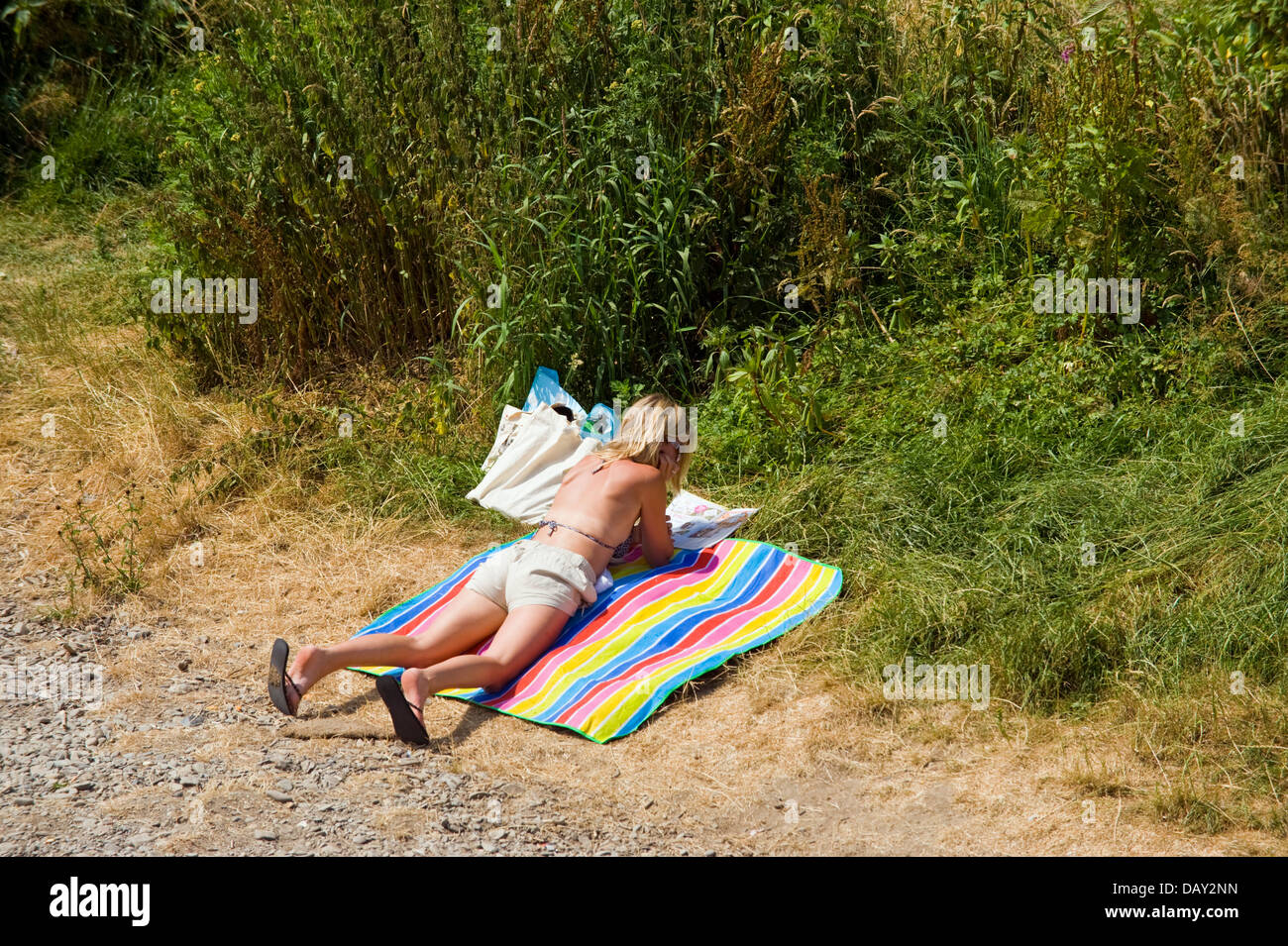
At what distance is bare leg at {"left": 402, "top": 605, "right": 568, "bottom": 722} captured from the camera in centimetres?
390

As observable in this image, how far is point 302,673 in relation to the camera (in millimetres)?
4004

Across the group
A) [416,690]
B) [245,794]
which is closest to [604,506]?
[416,690]

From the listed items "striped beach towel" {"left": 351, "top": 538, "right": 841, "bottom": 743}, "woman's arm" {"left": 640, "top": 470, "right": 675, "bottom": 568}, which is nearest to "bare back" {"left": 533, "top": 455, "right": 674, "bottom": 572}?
"woman's arm" {"left": 640, "top": 470, "right": 675, "bottom": 568}

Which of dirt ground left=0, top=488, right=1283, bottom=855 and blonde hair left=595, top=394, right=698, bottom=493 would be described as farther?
blonde hair left=595, top=394, right=698, bottom=493

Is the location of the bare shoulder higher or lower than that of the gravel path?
higher

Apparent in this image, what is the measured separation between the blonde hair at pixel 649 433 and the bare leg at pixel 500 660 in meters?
0.72

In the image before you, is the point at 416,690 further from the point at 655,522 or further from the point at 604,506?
the point at 655,522

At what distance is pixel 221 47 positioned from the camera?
618 cm

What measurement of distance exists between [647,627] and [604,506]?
0.49m

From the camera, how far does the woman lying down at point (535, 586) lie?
3.98 m

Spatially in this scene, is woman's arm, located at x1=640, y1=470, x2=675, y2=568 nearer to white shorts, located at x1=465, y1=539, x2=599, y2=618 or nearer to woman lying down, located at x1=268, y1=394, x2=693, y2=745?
woman lying down, located at x1=268, y1=394, x2=693, y2=745

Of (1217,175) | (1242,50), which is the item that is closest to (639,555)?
(1217,175)

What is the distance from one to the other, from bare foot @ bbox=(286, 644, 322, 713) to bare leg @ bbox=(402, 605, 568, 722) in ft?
1.10

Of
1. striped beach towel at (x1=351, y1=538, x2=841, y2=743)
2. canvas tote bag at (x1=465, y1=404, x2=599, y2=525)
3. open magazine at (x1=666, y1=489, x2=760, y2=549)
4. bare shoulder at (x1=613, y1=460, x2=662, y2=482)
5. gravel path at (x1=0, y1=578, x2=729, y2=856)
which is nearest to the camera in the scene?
gravel path at (x1=0, y1=578, x2=729, y2=856)
